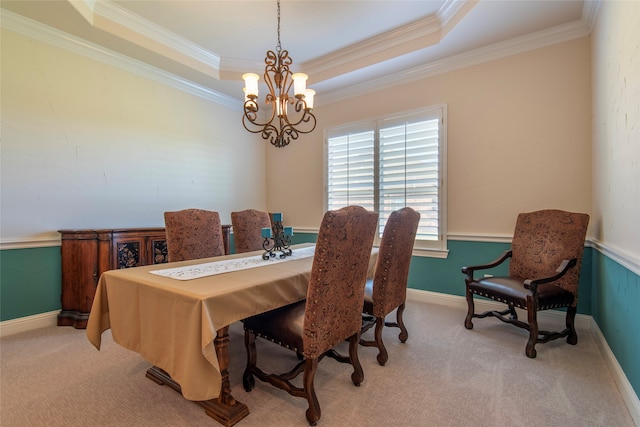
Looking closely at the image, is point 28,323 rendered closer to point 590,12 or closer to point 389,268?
point 389,268

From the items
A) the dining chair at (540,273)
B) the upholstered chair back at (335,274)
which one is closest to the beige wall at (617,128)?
the dining chair at (540,273)

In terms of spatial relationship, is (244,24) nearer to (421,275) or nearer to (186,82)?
(186,82)

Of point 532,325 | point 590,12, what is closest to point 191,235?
point 532,325

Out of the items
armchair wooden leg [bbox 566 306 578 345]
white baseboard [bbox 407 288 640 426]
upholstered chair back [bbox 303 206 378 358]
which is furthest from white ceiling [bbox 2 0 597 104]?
white baseboard [bbox 407 288 640 426]

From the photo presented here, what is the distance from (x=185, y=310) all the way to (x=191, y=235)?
4.37ft

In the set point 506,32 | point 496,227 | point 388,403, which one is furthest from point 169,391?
point 506,32

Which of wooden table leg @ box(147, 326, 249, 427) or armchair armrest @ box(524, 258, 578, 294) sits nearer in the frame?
wooden table leg @ box(147, 326, 249, 427)

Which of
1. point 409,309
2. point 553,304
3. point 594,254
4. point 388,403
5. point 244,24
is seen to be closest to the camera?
point 388,403

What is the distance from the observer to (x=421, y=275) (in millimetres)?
3635

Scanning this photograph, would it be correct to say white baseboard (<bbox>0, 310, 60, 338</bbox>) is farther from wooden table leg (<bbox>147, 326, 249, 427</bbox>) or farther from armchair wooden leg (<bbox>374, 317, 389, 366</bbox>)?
armchair wooden leg (<bbox>374, 317, 389, 366</bbox>)

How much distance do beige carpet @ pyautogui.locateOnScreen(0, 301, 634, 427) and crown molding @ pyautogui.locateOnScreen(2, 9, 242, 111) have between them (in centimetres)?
280

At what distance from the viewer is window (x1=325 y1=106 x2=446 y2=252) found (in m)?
3.49

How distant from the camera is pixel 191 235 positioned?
102 inches

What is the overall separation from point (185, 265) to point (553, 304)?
2.83 m
